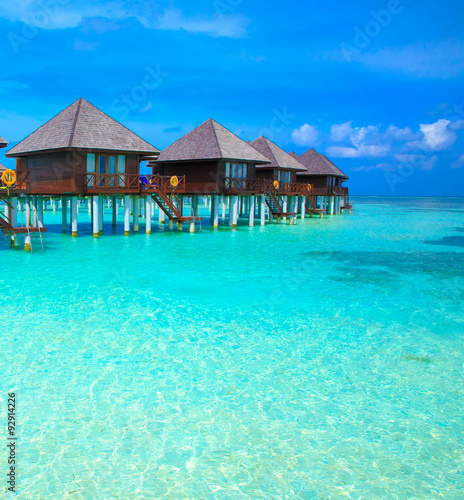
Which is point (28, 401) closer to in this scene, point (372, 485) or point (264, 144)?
point (372, 485)

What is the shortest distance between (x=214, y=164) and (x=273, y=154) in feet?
33.8

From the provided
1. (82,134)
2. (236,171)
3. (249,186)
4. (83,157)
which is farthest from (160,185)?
(249,186)

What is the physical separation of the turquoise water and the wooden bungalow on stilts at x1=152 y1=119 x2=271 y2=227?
17.7m

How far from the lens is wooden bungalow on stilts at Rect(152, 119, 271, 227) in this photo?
31.2 m

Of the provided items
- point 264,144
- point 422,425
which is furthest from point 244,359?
point 264,144

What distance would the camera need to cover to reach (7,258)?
1730 cm

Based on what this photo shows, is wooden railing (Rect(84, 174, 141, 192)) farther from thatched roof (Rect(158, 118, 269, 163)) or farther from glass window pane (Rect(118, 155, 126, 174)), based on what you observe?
thatched roof (Rect(158, 118, 269, 163))

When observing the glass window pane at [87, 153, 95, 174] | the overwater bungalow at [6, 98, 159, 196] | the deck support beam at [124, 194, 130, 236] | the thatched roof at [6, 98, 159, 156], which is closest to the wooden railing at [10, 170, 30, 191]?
the overwater bungalow at [6, 98, 159, 196]

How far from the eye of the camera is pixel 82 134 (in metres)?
23.8

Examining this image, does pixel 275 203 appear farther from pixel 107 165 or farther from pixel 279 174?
pixel 107 165

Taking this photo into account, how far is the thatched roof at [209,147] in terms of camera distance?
31047 mm

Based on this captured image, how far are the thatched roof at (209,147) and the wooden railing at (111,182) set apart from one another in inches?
271

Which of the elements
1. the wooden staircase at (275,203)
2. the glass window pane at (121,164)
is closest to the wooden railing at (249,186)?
the wooden staircase at (275,203)

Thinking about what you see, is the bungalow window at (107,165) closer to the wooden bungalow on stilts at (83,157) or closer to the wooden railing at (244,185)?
the wooden bungalow on stilts at (83,157)
